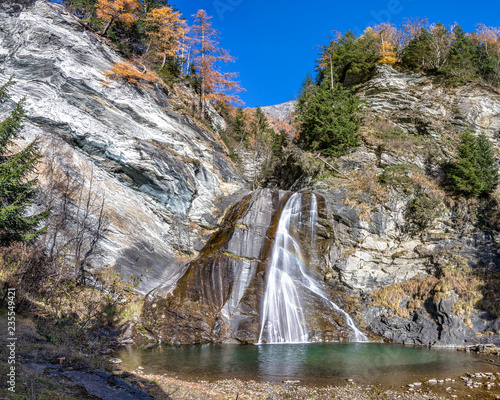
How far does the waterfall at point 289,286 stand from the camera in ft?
49.5

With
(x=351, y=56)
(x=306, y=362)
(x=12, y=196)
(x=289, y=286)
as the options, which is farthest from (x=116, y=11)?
(x=306, y=362)

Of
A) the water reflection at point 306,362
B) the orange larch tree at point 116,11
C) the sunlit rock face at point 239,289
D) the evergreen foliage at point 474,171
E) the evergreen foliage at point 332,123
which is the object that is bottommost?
the water reflection at point 306,362

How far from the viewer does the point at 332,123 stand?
25688mm

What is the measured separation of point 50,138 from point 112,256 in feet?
26.7

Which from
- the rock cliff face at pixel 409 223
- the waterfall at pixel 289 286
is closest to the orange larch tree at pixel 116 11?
the waterfall at pixel 289 286

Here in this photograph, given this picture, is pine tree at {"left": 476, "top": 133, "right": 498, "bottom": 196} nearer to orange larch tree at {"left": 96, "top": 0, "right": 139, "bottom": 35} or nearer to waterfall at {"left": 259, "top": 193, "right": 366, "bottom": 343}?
waterfall at {"left": 259, "top": 193, "right": 366, "bottom": 343}

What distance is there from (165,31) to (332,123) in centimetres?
1912

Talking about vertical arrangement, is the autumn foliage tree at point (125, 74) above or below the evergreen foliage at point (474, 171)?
above

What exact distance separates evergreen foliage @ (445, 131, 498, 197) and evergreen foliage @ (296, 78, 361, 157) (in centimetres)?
767

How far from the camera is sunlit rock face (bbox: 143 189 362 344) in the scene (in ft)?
48.1

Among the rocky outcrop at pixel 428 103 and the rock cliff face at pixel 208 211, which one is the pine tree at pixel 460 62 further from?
the rock cliff face at pixel 208 211

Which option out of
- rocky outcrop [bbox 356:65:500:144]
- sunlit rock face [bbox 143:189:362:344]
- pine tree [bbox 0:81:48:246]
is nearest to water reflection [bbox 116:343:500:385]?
sunlit rock face [bbox 143:189:362:344]

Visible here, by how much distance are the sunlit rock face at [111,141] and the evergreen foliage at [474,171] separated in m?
17.3

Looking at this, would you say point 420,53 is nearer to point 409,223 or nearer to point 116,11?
point 409,223
